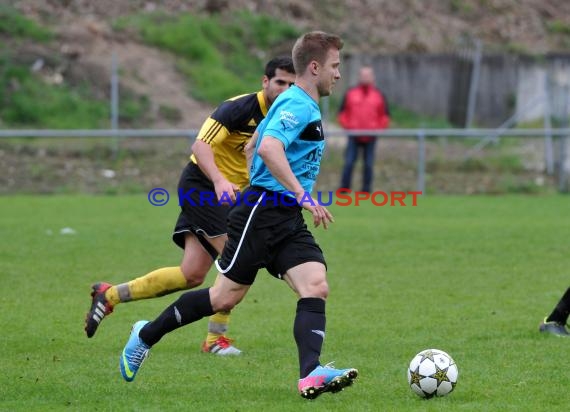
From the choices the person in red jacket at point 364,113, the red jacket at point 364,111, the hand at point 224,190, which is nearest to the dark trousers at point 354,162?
the person in red jacket at point 364,113

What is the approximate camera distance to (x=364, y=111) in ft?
A: 58.6

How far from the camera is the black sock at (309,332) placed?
17.1 ft

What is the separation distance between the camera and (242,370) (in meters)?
6.24

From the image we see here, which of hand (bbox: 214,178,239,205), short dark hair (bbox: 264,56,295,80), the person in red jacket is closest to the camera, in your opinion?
hand (bbox: 214,178,239,205)

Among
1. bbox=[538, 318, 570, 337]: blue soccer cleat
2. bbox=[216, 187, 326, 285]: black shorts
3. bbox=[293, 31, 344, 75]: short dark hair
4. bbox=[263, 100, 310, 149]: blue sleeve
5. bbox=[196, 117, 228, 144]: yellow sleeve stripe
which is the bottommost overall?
bbox=[538, 318, 570, 337]: blue soccer cleat

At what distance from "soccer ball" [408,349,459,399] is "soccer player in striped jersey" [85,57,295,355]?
1685mm

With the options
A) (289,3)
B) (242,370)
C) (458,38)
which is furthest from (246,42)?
(242,370)

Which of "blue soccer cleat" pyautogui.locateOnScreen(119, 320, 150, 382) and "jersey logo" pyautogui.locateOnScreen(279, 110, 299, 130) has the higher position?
"jersey logo" pyautogui.locateOnScreen(279, 110, 299, 130)

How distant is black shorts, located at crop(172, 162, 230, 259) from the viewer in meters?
6.96

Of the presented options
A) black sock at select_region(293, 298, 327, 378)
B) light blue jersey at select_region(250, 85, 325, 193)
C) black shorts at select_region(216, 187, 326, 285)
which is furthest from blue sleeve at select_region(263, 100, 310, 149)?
black sock at select_region(293, 298, 327, 378)

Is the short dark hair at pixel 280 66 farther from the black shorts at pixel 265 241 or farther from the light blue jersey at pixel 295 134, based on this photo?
the black shorts at pixel 265 241

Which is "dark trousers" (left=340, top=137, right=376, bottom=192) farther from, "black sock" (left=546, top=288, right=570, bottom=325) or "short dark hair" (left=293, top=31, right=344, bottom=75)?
"short dark hair" (left=293, top=31, right=344, bottom=75)

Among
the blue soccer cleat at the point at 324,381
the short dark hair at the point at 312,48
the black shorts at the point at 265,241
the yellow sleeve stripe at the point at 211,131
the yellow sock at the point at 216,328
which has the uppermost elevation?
the short dark hair at the point at 312,48

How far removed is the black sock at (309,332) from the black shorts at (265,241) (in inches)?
8.7
